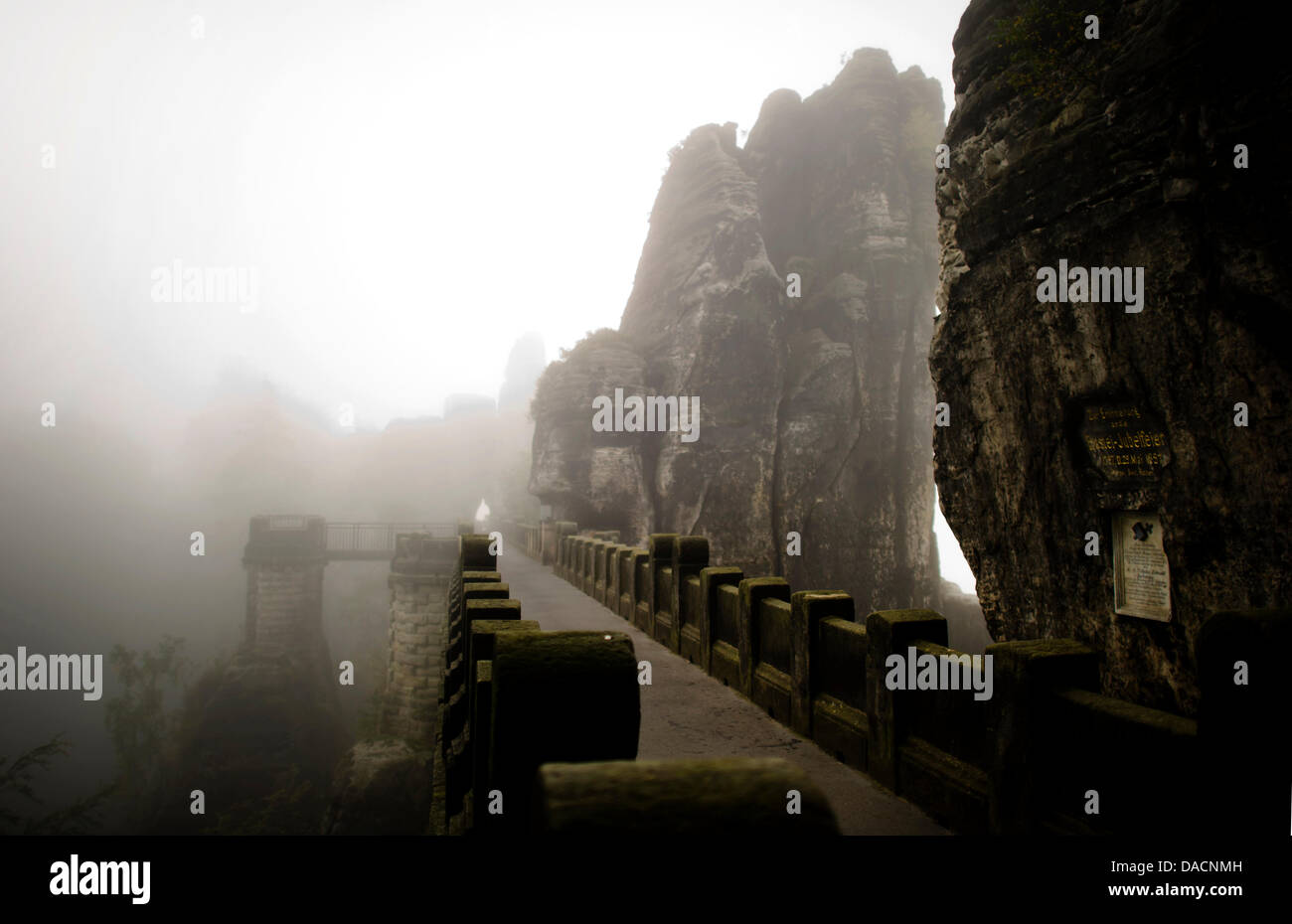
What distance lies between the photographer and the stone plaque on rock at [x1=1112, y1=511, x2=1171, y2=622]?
9930mm

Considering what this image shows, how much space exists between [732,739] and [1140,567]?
798 centimetres

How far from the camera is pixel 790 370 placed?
3688 centimetres

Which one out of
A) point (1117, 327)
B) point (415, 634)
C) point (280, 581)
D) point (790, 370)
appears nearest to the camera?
point (1117, 327)

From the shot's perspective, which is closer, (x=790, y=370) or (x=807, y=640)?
(x=807, y=640)

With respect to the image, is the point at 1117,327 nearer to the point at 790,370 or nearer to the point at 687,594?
the point at 687,594

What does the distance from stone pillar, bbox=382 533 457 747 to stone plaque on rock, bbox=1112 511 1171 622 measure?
19.5m

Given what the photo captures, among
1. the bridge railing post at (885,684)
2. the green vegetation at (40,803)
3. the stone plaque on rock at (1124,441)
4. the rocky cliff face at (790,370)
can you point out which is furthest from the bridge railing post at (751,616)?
the green vegetation at (40,803)

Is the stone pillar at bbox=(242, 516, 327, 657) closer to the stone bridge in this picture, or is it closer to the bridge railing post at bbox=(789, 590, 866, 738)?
the stone bridge

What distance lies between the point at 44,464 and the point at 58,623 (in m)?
27.1

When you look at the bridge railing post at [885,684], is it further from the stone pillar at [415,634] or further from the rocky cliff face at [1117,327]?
the stone pillar at [415,634]

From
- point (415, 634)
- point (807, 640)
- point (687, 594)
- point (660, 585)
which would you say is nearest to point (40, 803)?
point (415, 634)

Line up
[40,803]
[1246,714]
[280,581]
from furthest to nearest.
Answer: [40,803]
[280,581]
[1246,714]

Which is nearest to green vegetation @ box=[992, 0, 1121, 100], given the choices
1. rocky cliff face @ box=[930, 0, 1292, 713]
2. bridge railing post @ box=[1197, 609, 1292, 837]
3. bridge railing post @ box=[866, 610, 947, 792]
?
rocky cliff face @ box=[930, 0, 1292, 713]
